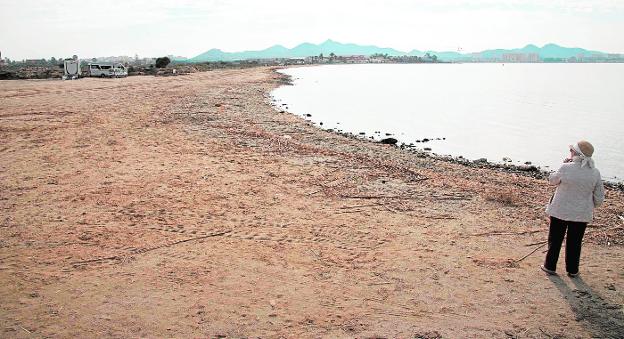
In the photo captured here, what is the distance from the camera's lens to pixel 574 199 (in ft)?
20.7

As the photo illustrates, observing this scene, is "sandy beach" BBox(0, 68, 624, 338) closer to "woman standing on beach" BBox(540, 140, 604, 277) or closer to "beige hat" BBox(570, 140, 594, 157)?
"woman standing on beach" BBox(540, 140, 604, 277)

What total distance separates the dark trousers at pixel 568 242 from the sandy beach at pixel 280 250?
0.72 feet

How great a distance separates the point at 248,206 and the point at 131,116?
1397cm

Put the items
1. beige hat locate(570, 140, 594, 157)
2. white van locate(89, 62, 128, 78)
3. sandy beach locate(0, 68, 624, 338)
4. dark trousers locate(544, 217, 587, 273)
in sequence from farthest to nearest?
white van locate(89, 62, 128, 78) < dark trousers locate(544, 217, 587, 273) < beige hat locate(570, 140, 594, 157) < sandy beach locate(0, 68, 624, 338)

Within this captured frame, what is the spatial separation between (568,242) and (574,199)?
2.14 ft

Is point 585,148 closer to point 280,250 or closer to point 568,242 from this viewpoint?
point 568,242

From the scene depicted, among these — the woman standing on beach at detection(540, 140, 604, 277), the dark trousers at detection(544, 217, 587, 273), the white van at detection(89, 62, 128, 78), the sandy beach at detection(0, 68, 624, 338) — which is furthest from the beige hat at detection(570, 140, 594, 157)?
the white van at detection(89, 62, 128, 78)

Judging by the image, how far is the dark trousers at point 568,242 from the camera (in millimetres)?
6391

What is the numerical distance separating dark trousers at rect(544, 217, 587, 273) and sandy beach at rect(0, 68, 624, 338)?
8.7 inches

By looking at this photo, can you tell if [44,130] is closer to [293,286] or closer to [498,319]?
[293,286]

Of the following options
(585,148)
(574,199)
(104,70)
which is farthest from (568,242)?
(104,70)

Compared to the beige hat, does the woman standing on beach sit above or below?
below

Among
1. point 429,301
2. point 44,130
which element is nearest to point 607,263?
point 429,301

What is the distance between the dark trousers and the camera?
6.39 m
